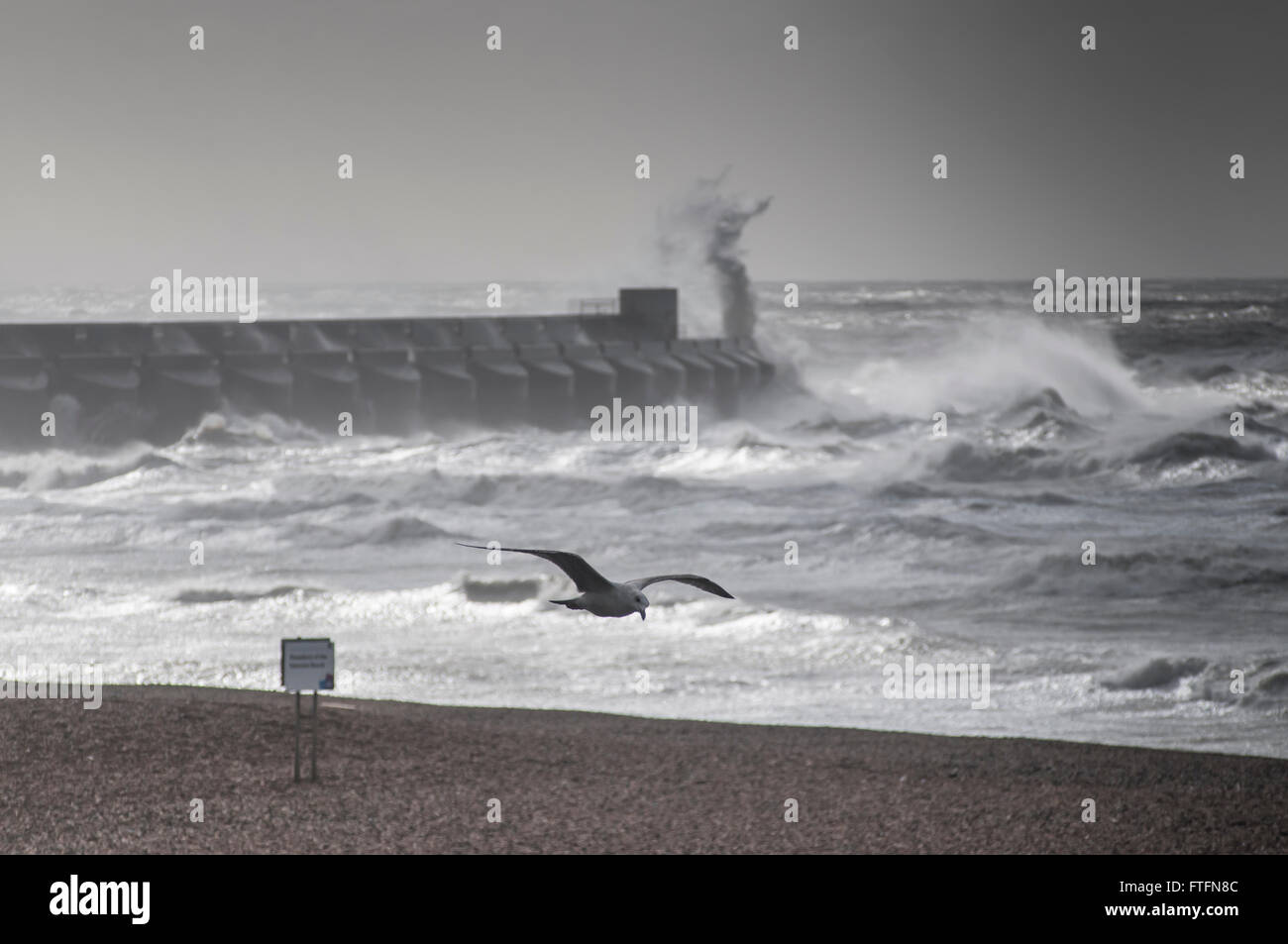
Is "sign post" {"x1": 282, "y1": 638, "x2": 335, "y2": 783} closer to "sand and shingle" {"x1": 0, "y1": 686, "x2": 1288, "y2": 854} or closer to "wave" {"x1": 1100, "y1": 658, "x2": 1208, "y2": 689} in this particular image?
"sand and shingle" {"x1": 0, "y1": 686, "x2": 1288, "y2": 854}

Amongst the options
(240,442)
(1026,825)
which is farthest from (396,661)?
(240,442)

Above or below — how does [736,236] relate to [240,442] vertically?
above

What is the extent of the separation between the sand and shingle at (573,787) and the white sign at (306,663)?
0.71 meters

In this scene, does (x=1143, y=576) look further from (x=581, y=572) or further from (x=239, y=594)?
(x=581, y=572)

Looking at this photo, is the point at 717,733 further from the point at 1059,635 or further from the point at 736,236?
the point at 736,236

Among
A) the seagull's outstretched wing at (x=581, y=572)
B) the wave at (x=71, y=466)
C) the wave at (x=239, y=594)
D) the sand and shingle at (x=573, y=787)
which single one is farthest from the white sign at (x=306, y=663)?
the wave at (x=71, y=466)

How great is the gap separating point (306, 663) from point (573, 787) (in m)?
1.92

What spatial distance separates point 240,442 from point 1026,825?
89.9 feet

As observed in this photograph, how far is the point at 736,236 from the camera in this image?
46.5 metres

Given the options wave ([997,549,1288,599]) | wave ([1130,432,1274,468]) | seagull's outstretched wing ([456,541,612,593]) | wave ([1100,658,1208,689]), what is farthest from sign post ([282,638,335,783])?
wave ([1130,432,1274,468])

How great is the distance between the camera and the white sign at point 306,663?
8727 millimetres

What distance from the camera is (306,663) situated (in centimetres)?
875

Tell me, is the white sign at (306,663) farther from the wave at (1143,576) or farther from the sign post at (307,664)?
the wave at (1143,576)

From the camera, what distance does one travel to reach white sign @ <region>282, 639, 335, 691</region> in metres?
8.73
